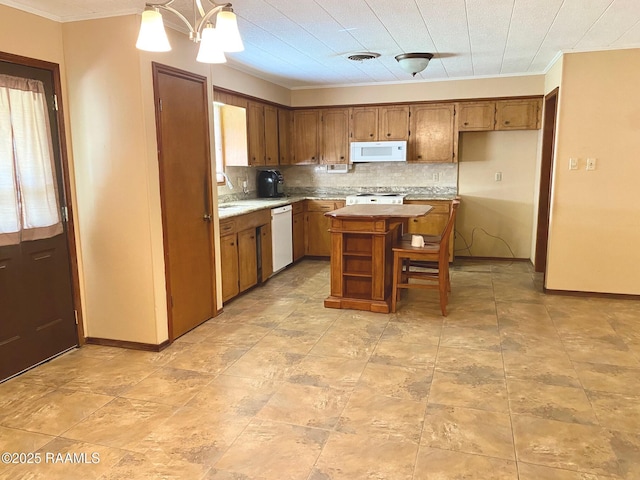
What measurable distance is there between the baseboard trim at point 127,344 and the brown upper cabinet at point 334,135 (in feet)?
12.4

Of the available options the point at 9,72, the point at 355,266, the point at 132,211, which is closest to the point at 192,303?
the point at 132,211

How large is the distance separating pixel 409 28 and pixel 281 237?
2823 mm

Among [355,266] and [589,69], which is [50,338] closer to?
[355,266]

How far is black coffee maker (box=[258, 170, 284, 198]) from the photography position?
6.17 m

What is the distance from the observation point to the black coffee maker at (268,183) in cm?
617

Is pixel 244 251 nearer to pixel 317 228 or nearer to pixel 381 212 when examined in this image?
pixel 381 212

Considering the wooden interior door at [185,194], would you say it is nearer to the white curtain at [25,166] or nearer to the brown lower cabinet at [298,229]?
the white curtain at [25,166]

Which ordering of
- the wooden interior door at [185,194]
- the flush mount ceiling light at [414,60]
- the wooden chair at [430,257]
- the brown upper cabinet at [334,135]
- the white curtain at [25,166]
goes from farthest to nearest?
1. the brown upper cabinet at [334,135]
2. the flush mount ceiling light at [414,60]
3. the wooden chair at [430,257]
4. the wooden interior door at [185,194]
5. the white curtain at [25,166]

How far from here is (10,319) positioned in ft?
9.78

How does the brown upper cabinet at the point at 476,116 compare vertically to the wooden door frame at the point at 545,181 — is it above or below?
above

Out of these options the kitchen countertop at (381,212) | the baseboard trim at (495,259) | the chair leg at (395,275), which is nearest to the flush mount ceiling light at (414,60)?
the kitchen countertop at (381,212)

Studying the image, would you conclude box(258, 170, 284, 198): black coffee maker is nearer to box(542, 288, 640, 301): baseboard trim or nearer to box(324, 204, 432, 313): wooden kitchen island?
box(324, 204, 432, 313): wooden kitchen island

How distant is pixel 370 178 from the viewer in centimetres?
667

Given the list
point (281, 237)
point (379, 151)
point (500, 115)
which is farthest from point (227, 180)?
point (500, 115)
